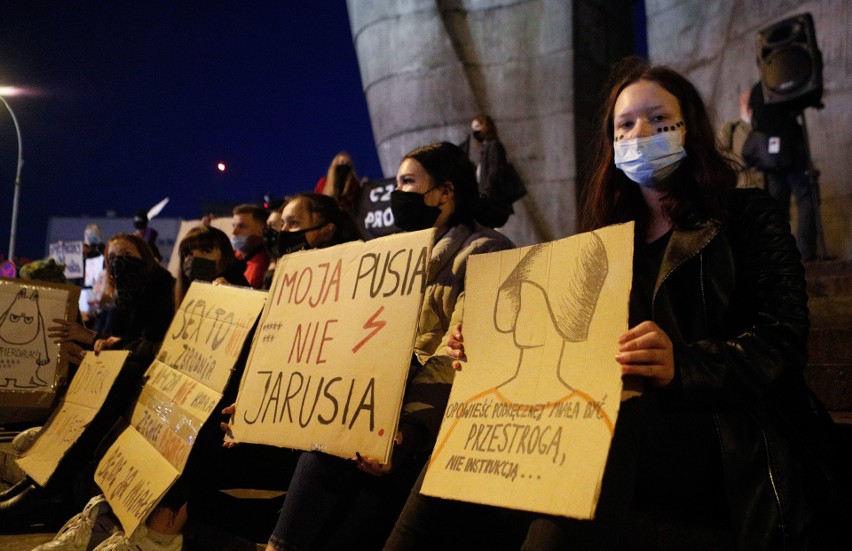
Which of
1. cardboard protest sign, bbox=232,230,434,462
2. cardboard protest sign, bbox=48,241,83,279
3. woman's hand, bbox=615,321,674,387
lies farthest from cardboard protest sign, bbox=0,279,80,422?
cardboard protest sign, bbox=48,241,83,279

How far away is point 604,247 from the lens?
1.45 metres

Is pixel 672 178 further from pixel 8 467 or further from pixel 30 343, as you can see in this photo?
pixel 8 467

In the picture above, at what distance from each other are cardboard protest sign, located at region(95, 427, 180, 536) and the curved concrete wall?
7.50 meters

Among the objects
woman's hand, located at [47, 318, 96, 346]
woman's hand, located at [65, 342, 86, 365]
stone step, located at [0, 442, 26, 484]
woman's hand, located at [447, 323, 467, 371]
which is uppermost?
woman's hand, located at [447, 323, 467, 371]

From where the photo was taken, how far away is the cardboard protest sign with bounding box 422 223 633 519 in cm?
129

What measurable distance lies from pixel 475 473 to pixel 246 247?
345 cm

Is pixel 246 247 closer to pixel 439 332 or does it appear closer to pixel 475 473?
pixel 439 332

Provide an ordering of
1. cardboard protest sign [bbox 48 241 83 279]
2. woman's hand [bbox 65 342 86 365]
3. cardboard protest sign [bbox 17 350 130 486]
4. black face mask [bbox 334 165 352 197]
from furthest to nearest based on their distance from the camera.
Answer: cardboard protest sign [bbox 48 241 83 279]
black face mask [bbox 334 165 352 197]
woman's hand [bbox 65 342 86 365]
cardboard protest sign [bbox 17 350 130 486]

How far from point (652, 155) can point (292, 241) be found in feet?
5.83

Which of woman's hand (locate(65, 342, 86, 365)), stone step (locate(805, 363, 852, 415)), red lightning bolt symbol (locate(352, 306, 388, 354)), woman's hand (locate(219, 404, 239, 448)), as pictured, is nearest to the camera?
red lightning bolt symbol (locate(352, 306, 388, 354))

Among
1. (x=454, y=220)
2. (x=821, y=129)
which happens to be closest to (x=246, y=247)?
(x=454, y=220)

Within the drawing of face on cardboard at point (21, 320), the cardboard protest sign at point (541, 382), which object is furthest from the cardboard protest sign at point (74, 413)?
the cardboard protest sign at point (541, 382)

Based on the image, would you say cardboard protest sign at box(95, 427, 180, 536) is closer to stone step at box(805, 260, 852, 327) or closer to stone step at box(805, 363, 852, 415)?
stone step at box(805, 363, 852, 415)

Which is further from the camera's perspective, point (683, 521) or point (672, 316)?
point (683, 521)
